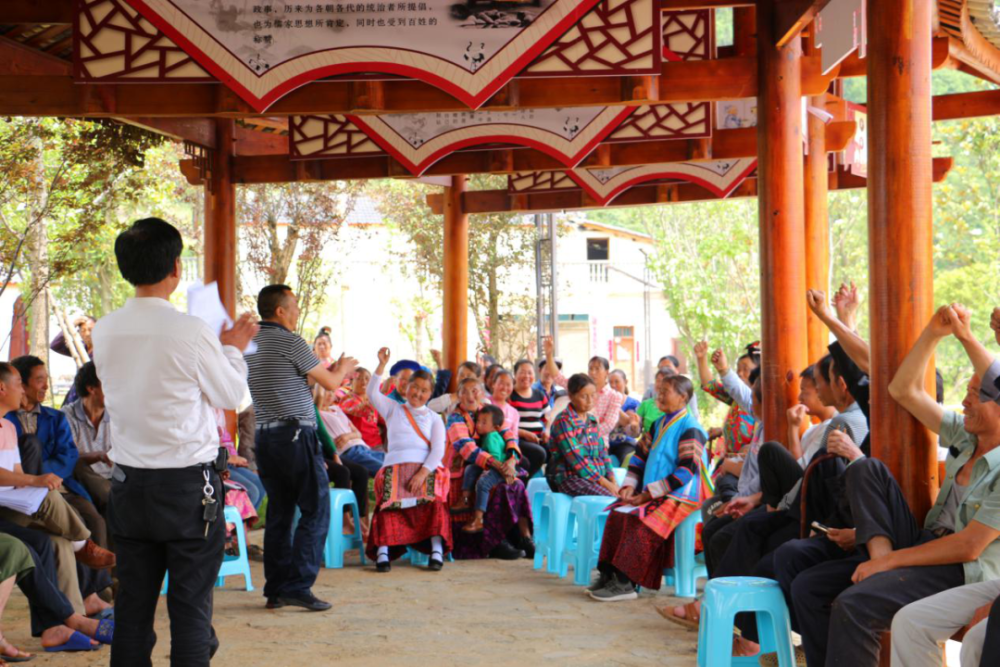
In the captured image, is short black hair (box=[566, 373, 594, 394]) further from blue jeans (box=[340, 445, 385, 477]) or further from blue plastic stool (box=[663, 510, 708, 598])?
blue jeans (box=[340, 445, 385, 477])

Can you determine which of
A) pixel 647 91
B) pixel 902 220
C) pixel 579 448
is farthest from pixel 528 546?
pixel 902 220

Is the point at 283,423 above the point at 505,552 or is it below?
above

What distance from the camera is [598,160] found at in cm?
873

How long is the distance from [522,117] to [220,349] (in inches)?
175

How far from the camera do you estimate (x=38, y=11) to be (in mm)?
6242

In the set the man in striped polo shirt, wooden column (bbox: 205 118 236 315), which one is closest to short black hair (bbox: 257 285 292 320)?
the man in striped polo shirt

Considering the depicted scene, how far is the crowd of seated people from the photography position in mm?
3738

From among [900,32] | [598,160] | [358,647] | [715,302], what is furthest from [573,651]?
[715,302]

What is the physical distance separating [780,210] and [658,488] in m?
1.64

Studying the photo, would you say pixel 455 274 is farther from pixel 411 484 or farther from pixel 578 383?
pixel 578 383

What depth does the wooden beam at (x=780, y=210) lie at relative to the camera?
602 centimetres

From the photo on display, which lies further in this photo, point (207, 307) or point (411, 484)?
point (411, 484)

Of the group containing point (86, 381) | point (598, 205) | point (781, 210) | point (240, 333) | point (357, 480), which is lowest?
point (357, 480)

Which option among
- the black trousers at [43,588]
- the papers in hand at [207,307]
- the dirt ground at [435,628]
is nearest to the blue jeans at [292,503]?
the dirt ground at [435,628]
